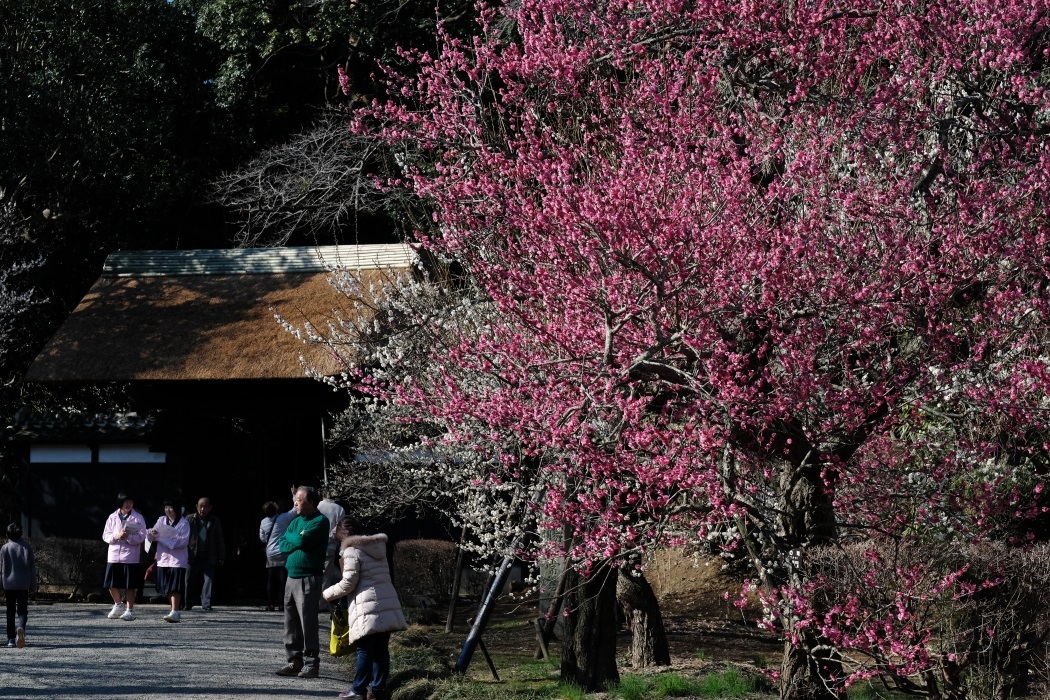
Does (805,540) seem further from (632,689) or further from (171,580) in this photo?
(171,580)

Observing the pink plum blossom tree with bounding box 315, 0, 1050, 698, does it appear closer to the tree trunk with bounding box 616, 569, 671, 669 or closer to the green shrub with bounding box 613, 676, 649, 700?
the green shrub with bounding box 613, 676, 649, 700

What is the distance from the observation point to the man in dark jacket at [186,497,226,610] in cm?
1577

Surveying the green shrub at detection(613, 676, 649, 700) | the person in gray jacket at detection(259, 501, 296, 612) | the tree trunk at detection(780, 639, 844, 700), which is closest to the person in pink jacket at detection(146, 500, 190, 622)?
the person in gray jacket at detection(259, 501, 296, 612)

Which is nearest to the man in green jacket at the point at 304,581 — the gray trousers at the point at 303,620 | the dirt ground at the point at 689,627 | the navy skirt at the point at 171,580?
the gray trousers at the point at 303,620

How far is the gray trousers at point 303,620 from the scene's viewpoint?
32.9ft

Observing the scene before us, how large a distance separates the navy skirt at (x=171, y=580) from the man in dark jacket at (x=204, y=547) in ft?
1.55

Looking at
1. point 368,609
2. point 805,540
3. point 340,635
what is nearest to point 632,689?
point 805,540

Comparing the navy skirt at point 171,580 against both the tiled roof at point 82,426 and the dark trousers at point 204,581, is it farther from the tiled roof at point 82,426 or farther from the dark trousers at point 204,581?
the tiled roof at point 82,426

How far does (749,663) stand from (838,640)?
4921 millimetres

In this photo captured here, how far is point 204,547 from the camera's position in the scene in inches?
621

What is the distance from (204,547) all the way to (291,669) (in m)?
6.07

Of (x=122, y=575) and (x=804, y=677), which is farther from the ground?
(x=122, y=575)

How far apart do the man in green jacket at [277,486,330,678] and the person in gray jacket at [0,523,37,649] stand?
3.03 m

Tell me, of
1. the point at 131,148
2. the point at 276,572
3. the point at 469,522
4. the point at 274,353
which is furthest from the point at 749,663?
the point at 131,148
